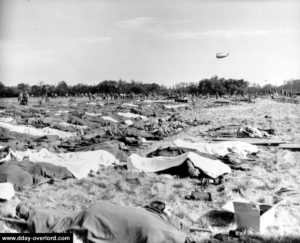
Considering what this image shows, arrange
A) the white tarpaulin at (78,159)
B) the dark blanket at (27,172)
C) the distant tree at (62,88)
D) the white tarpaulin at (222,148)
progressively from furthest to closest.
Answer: the distant tree at (62,88) < the white tarpaulin at (222,148) < the white tarpaulin at (78,159) < the dark blanket at (27,172)

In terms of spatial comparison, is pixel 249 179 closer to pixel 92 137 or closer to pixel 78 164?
pixel 78 164

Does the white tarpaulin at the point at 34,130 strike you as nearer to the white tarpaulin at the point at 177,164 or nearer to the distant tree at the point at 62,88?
the white tarpaulin at the point at 177,164

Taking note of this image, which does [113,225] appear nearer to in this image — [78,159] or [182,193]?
[182,193]

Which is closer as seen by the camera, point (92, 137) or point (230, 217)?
point (230, 217)

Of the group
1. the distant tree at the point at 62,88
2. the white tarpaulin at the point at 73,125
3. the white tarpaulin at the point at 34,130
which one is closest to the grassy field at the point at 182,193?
the white tarpaulin at the point at 34,130

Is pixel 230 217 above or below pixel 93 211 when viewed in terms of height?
below

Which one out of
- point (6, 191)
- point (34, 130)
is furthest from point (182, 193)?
point (34, 130)

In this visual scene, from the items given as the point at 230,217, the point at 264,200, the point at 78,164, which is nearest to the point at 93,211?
the point at 230,217
